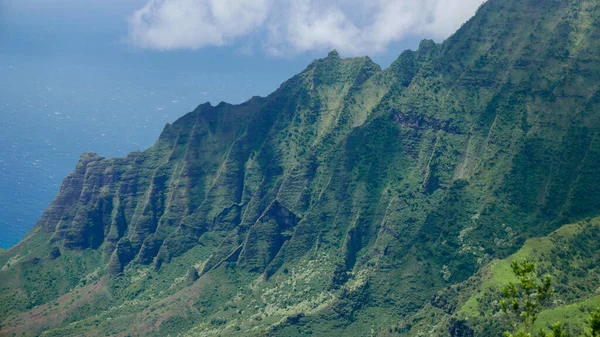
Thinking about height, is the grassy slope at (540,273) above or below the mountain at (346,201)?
below

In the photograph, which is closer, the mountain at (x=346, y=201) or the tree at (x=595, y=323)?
the tree at (x=595, y=323)

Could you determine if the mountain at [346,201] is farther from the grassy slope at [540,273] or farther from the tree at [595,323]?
the tree at [595,323]

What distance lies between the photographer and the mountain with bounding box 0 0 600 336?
120 metres

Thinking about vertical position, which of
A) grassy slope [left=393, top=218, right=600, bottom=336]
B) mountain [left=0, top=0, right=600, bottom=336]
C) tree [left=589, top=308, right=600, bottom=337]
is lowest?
grassy slope [left=393, top=218, right=600, bottom=336]

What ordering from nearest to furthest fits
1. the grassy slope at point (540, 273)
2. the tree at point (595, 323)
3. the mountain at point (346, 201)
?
the tree at point (595, 323) → the grassy slope at point (540, 273) → the mountain at point (346, 201)

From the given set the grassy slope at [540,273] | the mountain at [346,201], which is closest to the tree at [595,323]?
the grassy slope at [540,273]

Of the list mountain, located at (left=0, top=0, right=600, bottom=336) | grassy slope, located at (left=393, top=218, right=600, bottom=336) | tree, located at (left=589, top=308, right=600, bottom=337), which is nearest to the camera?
tree, located at (left=589, top=308, right=600, bottom=337)

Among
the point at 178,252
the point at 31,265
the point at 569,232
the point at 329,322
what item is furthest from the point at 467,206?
the point at 31,265

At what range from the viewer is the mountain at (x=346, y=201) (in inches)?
4744

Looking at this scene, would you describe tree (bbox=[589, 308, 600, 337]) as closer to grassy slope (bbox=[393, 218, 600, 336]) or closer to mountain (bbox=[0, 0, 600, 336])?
grassy slope (bbox=[393, 218, 600, 336])

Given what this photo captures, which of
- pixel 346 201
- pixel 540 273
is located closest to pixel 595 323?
pixel 540 273

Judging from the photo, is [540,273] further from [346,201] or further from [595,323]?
[595,323]

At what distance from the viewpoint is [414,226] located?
132m

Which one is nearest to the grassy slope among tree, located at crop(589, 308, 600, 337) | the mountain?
the mountain
